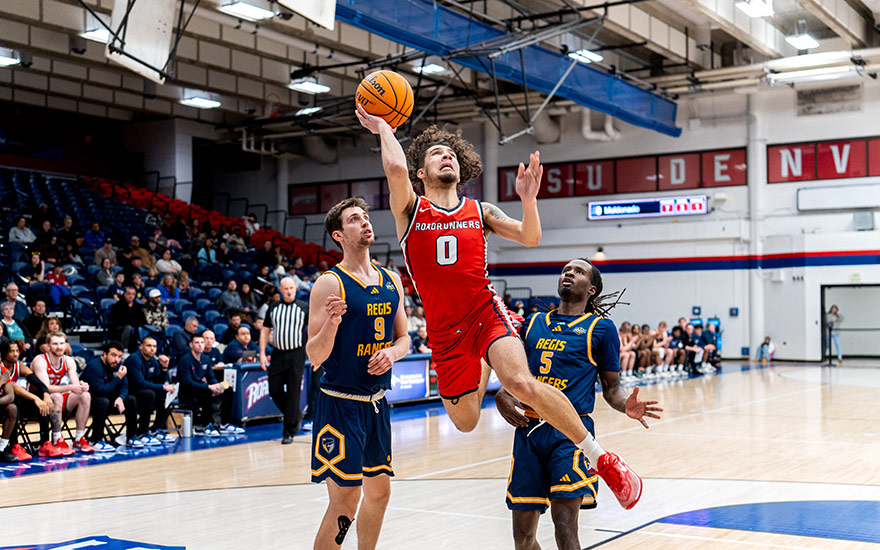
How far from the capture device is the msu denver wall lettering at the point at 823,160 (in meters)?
24.2

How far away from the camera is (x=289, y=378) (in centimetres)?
1079

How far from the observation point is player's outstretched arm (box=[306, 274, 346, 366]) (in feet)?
14.7

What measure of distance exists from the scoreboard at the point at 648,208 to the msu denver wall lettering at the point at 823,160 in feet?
6.80

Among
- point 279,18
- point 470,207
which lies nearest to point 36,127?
point 279,18

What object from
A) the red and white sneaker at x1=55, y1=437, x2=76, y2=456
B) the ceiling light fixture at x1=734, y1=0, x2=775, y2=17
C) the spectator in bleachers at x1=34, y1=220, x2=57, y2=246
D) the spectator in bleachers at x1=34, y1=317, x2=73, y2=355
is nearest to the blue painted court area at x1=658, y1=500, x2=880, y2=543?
the red and white sneaker at x1=55, y1=437, x2=76, y2=456

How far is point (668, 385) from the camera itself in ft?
62.8

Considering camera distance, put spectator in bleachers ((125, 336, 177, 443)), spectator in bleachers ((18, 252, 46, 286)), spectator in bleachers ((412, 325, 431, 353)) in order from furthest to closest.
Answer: spectator in bleachers ((412, 325, 431, 353)) → spectator in bleachers ((18, 252, 46, 286)) → spectator in bleachers ((125, 336, 177, 443))

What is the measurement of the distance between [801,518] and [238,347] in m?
8.44

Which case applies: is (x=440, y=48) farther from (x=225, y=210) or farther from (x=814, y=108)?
(x=225, y=210)

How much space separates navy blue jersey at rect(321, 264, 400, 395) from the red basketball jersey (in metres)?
0.41

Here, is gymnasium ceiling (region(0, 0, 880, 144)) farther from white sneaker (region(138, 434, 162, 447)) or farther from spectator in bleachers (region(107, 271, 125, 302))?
white sneaker (region(138, 434, 162, 447))

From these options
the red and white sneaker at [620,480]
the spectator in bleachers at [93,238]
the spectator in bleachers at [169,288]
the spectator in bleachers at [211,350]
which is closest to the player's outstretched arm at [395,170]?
the red and white sneaker at [620,480]

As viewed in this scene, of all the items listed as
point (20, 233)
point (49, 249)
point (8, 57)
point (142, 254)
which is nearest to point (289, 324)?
point (49, 249)

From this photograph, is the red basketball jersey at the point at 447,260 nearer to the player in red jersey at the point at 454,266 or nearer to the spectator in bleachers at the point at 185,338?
the player in red jersey at the point at 454,266
